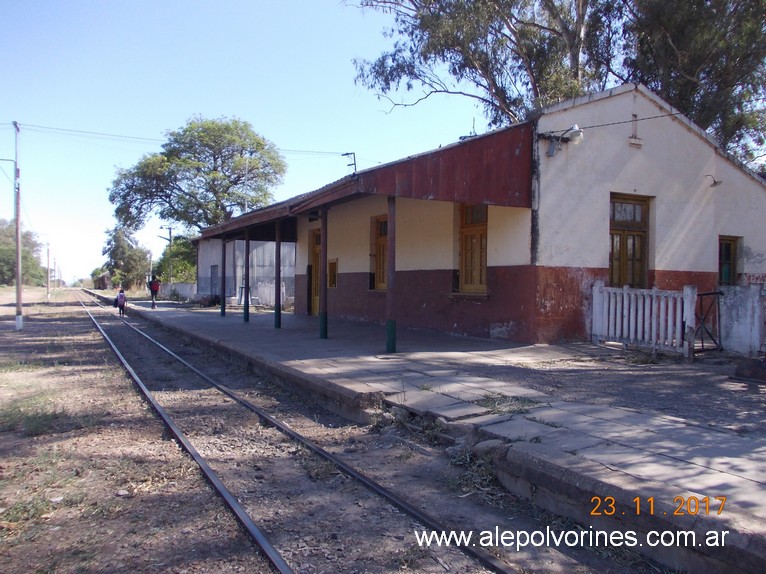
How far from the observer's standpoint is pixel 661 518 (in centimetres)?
365

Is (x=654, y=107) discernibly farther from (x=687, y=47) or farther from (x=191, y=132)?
(x=191, y=132)

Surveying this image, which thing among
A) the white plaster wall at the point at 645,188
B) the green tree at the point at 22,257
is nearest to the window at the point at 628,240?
the white plaster wall at the point at 645,188

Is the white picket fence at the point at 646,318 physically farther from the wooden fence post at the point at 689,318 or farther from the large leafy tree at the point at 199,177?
the large leafy tree at the point at 199,177

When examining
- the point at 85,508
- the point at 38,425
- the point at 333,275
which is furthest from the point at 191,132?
the point at 85,508

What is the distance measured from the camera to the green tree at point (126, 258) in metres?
79.7

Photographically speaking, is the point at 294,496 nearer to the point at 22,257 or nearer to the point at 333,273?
the point at 333,273

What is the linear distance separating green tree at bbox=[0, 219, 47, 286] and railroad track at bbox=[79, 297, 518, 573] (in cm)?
8810

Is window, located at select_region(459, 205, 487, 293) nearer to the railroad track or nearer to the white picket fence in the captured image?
the white picket fence

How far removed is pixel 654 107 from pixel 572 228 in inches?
151

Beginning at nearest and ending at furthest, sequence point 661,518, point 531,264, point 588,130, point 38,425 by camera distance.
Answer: point 661,518 < point 38,425 < point 531,264 < point 588,130

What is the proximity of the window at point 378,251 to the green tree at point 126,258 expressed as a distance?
68812mm

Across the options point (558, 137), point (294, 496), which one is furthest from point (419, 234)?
point (294, 496)

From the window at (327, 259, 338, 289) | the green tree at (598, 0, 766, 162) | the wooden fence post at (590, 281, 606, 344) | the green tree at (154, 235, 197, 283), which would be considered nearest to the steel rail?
the wooden fence post at (590, 281, 606, 344)

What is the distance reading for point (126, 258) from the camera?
8175 centimetres
